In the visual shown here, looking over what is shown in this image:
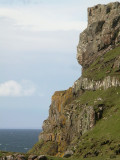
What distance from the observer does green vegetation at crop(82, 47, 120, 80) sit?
129 m

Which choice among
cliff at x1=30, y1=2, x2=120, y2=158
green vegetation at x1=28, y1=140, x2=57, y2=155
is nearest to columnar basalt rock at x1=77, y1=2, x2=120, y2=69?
cliff at x1=30, y1=2, x2=120, y2=158

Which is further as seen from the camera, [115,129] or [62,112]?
[62,112]

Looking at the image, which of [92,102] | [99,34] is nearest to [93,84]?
[92,102]

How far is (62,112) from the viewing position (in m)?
139

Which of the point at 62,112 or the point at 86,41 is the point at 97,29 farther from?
the point at 62,112

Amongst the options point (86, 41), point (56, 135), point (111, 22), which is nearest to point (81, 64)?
point (86, 41)

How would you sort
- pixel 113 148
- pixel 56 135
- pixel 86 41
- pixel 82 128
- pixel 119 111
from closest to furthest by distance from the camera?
pixel 113 148, pixel 119 111, pixel 82 128, pixel 56 135, pixel 86 41

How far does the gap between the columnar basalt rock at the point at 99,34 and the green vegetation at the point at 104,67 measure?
228 inches

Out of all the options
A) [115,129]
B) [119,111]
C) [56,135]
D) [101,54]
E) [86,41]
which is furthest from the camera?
[86,41]

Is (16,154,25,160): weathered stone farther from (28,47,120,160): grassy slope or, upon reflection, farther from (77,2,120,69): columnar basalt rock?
(77,2,120,69): columnar basalt rock

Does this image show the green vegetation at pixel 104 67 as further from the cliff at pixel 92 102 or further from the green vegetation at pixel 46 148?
the green vegetation at pixel 46 148

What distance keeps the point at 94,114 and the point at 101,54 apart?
4363cm

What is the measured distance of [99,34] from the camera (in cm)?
15388

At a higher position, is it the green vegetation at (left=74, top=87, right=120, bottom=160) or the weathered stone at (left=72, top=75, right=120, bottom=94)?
the weathered stone at (left=72, top=75, right=120, bottom=94)
